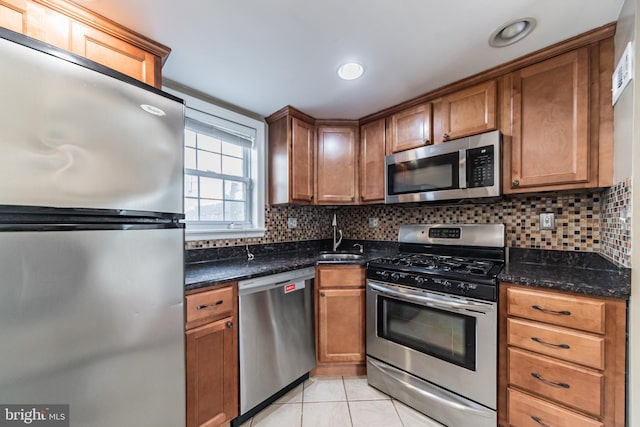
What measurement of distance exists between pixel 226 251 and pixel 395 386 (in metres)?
1.62

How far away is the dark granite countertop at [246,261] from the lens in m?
1.50

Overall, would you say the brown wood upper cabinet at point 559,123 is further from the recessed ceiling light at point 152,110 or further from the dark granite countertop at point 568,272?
the recessed ceiling light at point 152,110

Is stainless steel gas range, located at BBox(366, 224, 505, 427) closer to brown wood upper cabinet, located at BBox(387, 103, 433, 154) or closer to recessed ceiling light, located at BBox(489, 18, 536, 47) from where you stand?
brown wood upper cabinet, located at BBox(387, 103, 433, 154)

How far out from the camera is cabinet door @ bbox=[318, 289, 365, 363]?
2.04m

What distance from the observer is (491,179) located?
5.46 ft

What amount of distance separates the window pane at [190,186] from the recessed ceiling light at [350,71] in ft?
4.43

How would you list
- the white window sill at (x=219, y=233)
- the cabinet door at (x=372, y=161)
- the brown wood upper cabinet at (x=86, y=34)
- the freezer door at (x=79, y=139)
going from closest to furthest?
the freezer door at (x=79, y=139) → the brown wood upper cabinet at (x=86, y=34) → the white window sill at (x=219, y=233) → the cabinet door at (x=372, y=161)

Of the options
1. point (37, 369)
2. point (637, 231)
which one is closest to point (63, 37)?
point (37, 369)

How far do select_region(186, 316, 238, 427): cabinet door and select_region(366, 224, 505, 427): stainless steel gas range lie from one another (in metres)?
1.02

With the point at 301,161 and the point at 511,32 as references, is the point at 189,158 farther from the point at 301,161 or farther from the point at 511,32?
the point at 511,32

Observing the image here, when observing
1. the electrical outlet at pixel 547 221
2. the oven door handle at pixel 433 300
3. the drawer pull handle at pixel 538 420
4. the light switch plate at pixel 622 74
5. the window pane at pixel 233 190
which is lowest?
the drawer pull handle at pixel 538 420

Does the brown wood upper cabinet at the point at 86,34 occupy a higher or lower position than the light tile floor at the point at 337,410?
higher

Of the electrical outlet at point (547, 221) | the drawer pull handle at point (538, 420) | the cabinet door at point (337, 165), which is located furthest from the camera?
the cabinet door at point (337, 165)

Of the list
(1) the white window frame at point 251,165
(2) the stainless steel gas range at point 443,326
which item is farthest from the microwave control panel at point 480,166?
(1) the white window frame at point 251,165
